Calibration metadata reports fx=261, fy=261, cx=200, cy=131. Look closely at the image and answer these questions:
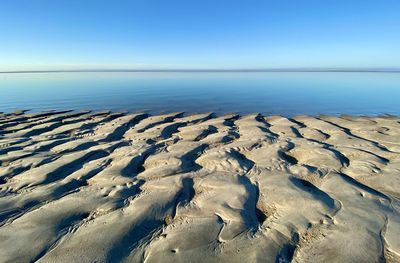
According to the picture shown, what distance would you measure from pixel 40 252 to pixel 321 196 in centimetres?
591

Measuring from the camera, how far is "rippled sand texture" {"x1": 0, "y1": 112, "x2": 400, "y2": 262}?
448cm

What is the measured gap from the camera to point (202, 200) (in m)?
6.23

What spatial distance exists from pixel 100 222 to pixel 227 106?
20061 millimetres

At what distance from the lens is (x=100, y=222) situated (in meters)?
5.24

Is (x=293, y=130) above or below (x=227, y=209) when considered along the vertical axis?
below

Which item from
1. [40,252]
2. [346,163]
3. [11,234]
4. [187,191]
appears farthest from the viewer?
[346,163]

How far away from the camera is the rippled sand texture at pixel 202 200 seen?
4477 millimetres

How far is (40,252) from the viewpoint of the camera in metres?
4.44

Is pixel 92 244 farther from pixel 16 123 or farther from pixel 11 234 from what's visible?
pixel 16 123

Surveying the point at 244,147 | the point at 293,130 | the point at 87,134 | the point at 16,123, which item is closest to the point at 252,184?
the point at 244,147

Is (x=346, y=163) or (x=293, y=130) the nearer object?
(x=346, y=163)

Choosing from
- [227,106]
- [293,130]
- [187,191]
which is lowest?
[227,106]

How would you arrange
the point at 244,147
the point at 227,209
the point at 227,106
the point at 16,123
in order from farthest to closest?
the point at 227,106
the point at 16,123
the point at 244,147
the point at 227,209

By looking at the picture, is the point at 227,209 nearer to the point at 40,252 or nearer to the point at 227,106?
the point at 40,252
